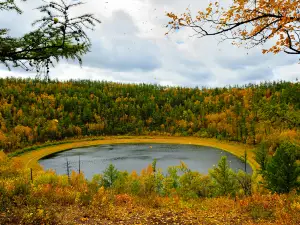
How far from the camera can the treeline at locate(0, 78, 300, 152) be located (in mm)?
67125

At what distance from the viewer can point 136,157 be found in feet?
163

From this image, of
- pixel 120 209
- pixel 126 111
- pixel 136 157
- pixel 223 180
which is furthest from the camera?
pixel 126 111

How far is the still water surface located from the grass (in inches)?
82.0

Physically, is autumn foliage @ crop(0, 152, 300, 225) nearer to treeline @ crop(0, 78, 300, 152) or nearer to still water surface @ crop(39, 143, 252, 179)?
still water surface @ crop(39, 143, 252, 179)

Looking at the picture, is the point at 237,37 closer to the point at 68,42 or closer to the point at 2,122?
the point at 68,42

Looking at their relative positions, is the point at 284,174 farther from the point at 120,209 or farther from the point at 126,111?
the point at 126,111

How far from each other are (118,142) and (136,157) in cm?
1903

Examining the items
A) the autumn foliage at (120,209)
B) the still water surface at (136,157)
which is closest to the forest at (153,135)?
the autumn foliage at (120,209)

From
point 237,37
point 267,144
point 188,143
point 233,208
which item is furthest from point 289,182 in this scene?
point 188,143

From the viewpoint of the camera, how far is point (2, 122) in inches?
2657

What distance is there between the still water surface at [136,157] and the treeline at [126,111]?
41.1 ft

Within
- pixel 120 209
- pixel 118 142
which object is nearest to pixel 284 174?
pixel 120 209

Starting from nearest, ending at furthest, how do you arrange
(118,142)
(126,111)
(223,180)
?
(223,180) → (118,142) → (126,111)

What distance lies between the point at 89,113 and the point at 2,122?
20.9 m
